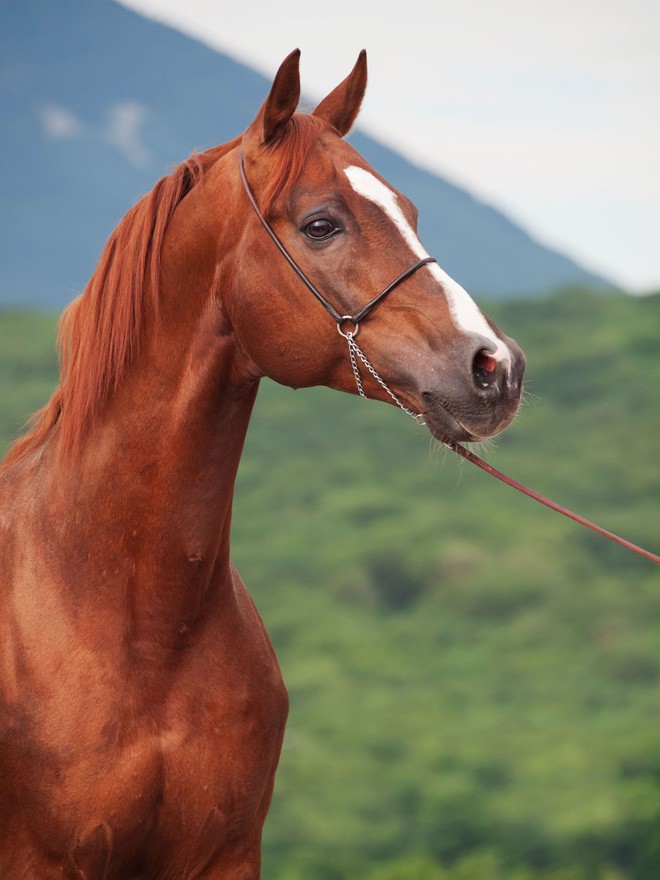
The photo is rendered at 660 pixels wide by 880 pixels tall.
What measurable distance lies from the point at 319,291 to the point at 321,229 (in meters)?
0.11

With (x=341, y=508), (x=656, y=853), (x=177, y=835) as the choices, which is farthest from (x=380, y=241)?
(x=341, y=508)

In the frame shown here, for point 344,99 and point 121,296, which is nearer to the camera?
point 121,296

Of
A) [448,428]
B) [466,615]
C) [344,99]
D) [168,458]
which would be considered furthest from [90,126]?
[448,428]

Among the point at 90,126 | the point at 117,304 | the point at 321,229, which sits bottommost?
the point at 90,126

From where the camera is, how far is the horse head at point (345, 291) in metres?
1.92

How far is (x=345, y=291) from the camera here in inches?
78.5

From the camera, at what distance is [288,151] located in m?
2.03

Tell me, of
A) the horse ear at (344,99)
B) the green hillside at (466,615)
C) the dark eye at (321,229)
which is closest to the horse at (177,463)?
the dark eye at (321,229)

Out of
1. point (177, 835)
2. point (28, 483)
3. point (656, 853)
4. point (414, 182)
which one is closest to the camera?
point (177, 835)

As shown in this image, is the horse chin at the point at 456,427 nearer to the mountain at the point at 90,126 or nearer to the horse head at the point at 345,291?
the horse head at the point at 345,291

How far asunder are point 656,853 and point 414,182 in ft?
12.4

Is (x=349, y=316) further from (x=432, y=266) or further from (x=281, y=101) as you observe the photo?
(x=281, y=101)

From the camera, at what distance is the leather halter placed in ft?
6.43

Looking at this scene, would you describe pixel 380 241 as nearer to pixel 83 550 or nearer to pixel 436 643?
pixel 83 550
